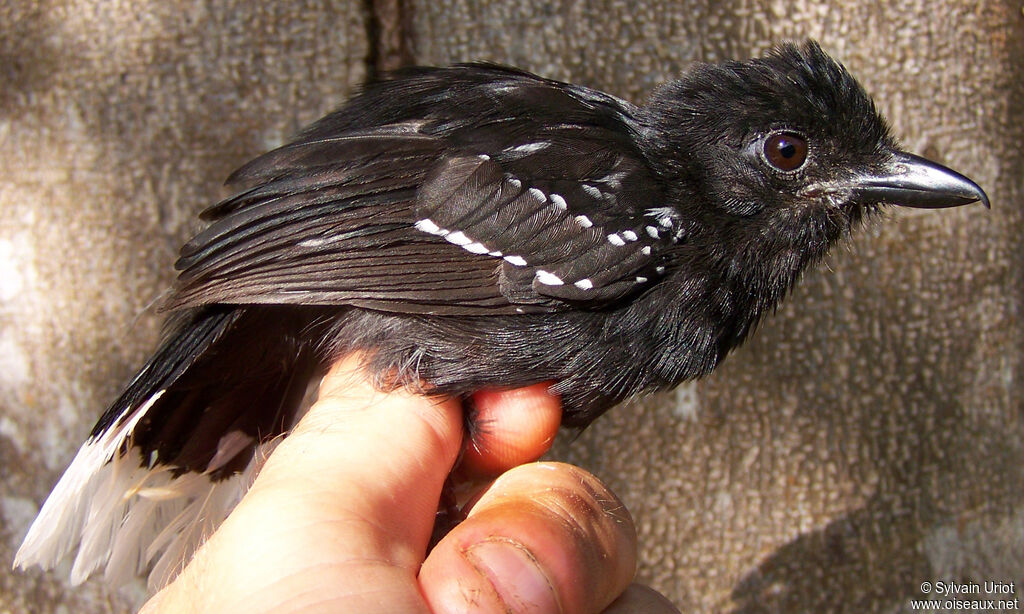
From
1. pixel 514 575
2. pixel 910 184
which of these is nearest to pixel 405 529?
pixel 514 575

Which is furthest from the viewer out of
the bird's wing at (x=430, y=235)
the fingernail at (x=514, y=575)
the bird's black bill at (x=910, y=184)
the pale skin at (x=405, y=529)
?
the bird's black bill at (x=910, y=184)

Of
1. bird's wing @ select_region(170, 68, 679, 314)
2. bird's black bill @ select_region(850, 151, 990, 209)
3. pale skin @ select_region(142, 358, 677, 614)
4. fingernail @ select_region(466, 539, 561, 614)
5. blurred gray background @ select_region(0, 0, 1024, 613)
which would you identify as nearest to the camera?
pale skin @ select_region(142, 358, 677, 614)

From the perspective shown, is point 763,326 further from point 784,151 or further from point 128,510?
point 128,510

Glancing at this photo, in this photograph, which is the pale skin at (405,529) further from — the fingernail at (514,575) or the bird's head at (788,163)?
the bird's head at (788,163)

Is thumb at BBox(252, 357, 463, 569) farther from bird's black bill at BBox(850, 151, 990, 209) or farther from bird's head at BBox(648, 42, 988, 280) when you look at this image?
bird's black bill at BBox(850, 151, 990, 209)

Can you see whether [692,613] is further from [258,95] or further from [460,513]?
[258,95]

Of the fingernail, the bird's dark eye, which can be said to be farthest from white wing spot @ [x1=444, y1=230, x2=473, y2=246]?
the bird's dark eye

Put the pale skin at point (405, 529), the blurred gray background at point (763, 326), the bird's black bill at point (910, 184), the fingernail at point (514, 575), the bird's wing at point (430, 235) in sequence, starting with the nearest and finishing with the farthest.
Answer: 1. the pale skin at point (405, 529)
2. the fingernail at point (514, 575)
3. the bird's wing at point (430, 235)
4. the bird's black bill at point (910, 184)
5. the blurred gray background at point (763, 326)

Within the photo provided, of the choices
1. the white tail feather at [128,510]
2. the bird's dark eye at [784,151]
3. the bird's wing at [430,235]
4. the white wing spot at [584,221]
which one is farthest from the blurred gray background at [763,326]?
the white wing spot at [584,221]
